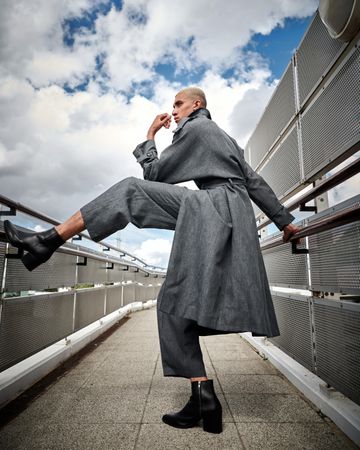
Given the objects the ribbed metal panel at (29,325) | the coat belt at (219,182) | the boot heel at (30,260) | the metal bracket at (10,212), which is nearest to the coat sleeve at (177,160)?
the coat belt at (219,182)

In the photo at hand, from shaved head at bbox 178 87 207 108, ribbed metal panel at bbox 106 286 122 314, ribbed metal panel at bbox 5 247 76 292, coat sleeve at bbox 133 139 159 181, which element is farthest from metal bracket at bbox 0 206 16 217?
ribbed metal panel at bbox 106 286 122 314

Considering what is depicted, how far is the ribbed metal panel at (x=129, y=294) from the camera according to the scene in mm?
5160

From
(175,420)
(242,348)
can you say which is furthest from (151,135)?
(242,348)

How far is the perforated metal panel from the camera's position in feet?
3.82

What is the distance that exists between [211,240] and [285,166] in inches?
48.3

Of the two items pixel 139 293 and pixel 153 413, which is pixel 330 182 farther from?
pixel 139 293

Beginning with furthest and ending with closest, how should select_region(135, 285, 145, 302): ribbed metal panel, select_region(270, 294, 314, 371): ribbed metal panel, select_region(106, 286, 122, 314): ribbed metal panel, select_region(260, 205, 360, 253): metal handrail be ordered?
1. select_region(135, 285, 145, 302): ribbed metal panel
2. select_region(106, 286, 122, 314): ribbed metal panel
3. select_region(270, 294, 314, 371): ribbed metal panel
4. select_region(260, 205, 360, 253): metal handrail

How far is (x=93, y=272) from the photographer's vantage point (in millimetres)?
3045

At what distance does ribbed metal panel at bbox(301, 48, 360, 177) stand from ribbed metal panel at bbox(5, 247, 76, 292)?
1.68 meters

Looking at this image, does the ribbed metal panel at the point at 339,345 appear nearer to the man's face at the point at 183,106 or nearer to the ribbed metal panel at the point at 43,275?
the man's face at the point at 183,106

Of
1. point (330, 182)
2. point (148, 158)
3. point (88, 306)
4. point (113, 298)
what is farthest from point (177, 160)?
point (113, 298)

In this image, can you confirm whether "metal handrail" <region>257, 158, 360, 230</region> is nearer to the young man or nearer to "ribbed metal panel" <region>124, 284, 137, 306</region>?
the young man

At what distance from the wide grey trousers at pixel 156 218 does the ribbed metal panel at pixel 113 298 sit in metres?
2.66

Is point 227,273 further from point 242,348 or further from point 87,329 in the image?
point 87,329
